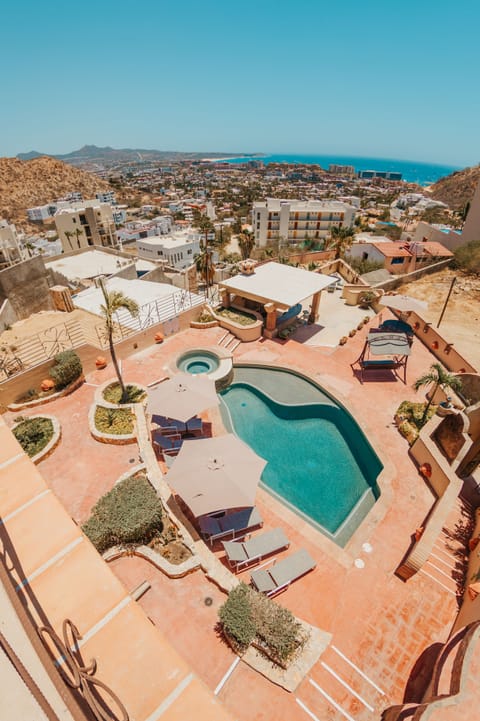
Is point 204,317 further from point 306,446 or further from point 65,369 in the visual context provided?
point 306,446

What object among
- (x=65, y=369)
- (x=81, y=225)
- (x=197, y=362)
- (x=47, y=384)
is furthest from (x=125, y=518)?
(x=81, y=225)

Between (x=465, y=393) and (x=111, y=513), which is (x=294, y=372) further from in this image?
(x=111, y=513)

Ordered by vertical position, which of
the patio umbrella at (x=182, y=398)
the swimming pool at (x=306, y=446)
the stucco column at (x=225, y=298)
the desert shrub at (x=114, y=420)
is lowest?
the swimming pool at (x=306, y=446)

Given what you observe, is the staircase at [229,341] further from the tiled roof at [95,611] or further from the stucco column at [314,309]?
the tiled roof at [95,611]

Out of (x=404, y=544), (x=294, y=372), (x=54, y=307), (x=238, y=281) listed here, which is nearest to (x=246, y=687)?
(x=404, y=544)

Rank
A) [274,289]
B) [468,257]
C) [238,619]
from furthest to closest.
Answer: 1. [468,257]
2. [274,289]
3. [238,619]

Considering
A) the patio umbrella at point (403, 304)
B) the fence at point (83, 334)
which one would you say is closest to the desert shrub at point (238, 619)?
the fence at point (83, 334)
